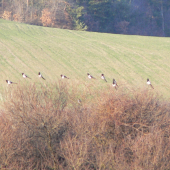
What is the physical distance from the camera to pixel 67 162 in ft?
38.6

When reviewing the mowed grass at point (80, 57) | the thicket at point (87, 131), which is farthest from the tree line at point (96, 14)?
the thicket at point (87, 131)

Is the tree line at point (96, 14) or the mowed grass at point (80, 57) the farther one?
the tree line at point (96, 14)

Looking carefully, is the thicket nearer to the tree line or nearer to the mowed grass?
the mowed grass

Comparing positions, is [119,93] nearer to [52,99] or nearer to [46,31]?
[52,99]

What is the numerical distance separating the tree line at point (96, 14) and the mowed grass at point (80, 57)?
38.7ft

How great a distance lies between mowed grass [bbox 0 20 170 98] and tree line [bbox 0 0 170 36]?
11782mm

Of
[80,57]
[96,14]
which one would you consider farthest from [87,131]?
[96,14]

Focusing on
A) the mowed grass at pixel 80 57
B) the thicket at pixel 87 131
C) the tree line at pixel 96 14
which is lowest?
the thicket at pixel 87 131

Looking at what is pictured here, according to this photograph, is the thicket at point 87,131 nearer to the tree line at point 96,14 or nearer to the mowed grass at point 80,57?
the mowed grass at point 80,57

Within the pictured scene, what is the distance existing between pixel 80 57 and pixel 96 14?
2759 centimetres

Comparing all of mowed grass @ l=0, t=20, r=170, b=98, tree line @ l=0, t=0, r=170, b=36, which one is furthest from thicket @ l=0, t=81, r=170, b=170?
tree line @ l=0, t=0, r=170, b=36

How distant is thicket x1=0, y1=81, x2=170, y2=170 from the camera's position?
11.1 metres

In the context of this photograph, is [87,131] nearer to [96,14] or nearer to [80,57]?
[80,57]

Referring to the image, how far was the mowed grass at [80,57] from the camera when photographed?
81.3 ft
